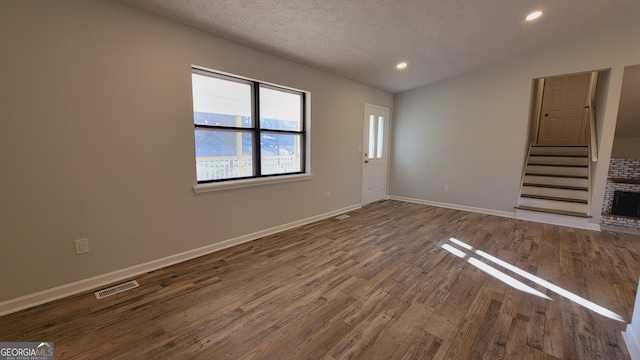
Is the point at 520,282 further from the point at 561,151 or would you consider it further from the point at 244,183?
the point at 561,151

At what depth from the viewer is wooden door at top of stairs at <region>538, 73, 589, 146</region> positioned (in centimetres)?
580

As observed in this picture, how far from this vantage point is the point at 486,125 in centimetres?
473

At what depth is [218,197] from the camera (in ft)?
9.82

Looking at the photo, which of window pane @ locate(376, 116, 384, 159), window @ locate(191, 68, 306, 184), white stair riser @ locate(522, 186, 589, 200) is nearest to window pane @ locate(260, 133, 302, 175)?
window @ locate(191, 68, 306, 184)

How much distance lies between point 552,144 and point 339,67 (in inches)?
233

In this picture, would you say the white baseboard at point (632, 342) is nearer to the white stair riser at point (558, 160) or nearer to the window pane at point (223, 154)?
the window pane at point (223, 154)

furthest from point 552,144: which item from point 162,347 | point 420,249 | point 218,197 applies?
point 162,347

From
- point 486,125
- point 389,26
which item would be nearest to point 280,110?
point 389,26

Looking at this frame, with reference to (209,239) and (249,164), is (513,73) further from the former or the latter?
(209,239)

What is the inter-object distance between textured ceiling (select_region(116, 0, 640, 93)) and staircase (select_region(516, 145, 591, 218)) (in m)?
2.34

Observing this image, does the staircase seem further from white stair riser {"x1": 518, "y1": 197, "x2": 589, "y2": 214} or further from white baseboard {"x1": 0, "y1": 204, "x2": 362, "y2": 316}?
white baseboard {"x1": 0, "y1": 204, "x2": 362, "y2": 316}

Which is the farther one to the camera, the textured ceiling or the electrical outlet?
the textured ceiling

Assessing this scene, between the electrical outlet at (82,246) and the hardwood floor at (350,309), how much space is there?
358mm

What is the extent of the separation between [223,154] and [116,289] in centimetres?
165
